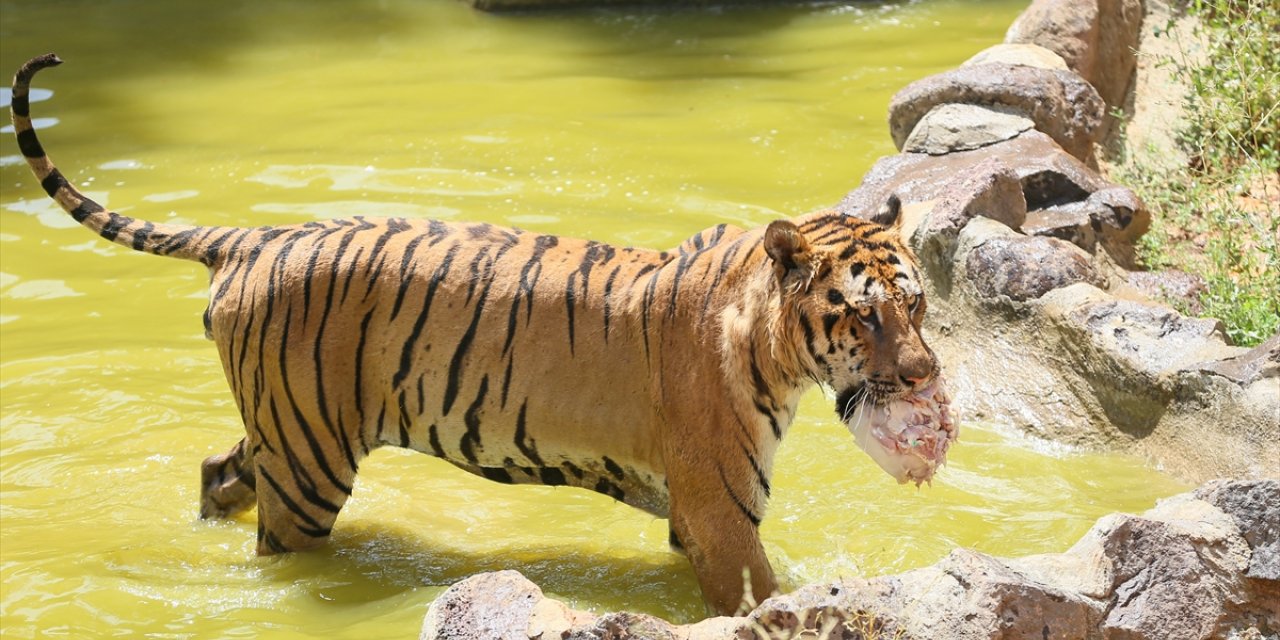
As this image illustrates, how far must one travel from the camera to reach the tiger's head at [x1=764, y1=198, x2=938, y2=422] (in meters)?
3.33

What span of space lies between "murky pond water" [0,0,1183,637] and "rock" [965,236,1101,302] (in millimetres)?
496

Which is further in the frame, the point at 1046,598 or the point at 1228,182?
the point at 1228,182

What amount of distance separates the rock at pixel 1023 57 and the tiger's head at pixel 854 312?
3.43 m

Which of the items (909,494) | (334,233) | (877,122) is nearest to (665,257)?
(334,233)

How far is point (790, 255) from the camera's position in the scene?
338 centimetres

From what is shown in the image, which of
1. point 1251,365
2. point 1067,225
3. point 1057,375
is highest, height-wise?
point 1067,225

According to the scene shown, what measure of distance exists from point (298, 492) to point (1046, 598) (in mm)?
2129

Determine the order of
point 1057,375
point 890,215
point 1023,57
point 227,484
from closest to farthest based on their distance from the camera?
point 890,215, point 227,484, point 1057,375, point 1023,57

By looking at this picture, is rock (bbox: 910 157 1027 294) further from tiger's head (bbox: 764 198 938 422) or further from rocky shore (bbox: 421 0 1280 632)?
tiger's head (bbox: 764 198 938 422)

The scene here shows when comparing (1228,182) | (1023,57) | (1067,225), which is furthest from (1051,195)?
(1228,182)

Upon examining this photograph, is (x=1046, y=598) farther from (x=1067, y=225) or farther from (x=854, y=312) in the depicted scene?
(x=1067, y=225)

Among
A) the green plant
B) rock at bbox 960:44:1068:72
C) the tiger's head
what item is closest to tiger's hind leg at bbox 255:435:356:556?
the tiger's head

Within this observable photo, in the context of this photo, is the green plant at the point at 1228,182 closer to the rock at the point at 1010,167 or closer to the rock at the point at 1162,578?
the rock at the point at 1010,167

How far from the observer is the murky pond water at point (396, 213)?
430cm
